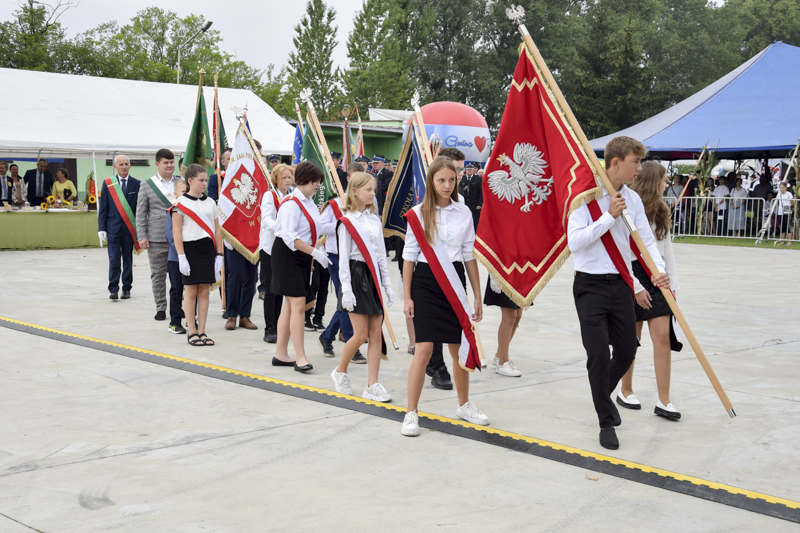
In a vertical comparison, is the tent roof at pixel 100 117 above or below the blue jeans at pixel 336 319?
above

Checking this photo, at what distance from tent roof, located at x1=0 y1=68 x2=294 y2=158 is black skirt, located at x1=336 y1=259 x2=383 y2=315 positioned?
15624 mm

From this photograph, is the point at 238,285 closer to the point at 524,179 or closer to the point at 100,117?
the point at 524,179

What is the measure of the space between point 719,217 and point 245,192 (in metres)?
17.1

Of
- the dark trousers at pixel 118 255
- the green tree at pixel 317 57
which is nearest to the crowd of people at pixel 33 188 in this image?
the dark trousers at pixel 118 255

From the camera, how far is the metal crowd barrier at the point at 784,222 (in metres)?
20.1

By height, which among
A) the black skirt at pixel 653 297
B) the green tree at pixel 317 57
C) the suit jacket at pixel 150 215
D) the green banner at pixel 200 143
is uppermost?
the green tree at pixel 317 57

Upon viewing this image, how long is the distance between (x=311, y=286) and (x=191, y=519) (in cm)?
438

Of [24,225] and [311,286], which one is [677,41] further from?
[311,286]

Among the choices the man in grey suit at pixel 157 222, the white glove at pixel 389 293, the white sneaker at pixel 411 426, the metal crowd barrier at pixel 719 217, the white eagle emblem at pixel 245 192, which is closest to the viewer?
the white sneaker at pixel 411 426

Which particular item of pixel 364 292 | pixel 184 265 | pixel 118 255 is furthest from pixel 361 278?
pixel 118 255

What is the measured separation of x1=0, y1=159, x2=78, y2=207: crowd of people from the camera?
1922 cm

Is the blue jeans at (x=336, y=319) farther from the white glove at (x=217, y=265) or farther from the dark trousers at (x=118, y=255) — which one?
the dark trousers at (x=118, y=255)

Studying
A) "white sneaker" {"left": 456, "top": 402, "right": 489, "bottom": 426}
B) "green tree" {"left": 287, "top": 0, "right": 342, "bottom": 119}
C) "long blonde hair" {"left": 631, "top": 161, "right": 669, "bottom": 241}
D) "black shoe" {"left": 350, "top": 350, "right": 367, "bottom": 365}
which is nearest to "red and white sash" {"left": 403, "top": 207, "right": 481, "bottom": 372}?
"white sneaker" {"left": 456, "top": 402, "right": 489, "bottom": 426}

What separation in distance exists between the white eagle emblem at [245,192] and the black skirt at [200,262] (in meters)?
1.33
